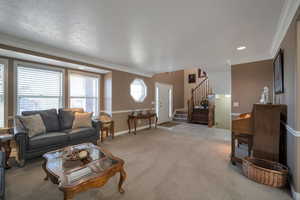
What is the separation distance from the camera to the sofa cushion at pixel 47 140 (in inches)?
96.0

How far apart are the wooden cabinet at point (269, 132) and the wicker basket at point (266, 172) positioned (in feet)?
0.34

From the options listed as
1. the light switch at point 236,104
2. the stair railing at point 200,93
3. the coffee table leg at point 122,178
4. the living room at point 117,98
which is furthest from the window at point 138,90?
the coffee table leg at point 122,178

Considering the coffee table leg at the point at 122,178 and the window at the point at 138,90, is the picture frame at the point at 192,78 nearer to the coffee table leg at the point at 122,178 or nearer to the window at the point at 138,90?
the window at the point at 138,90

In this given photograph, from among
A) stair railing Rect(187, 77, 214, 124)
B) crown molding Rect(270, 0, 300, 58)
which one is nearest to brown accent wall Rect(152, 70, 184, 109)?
stair railing Rect(187, 77, 214, 124)

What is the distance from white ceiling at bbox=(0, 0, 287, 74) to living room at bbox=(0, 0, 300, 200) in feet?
0.06

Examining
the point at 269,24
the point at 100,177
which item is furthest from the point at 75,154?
the point at 269,24

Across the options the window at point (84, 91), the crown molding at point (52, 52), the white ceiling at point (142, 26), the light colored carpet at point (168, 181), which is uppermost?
the white ceiling at point (142, 26)

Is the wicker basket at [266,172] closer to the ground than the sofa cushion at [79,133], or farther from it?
closer to the ground

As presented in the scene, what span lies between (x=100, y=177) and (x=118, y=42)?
7.84 ft

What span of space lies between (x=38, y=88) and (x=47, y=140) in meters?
1.49

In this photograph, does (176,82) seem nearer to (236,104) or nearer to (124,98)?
(124,98)

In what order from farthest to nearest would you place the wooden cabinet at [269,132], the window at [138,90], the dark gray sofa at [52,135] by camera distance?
1. the window at [138,90]
2. the dark gray sofa at [52,135]
3. the wooden cabinet at [269,132]

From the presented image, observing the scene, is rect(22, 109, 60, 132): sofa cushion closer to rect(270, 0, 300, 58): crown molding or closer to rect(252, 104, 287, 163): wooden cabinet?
rect(252, 104, 287, 163): wooden cabinet

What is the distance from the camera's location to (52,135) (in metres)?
2.69
